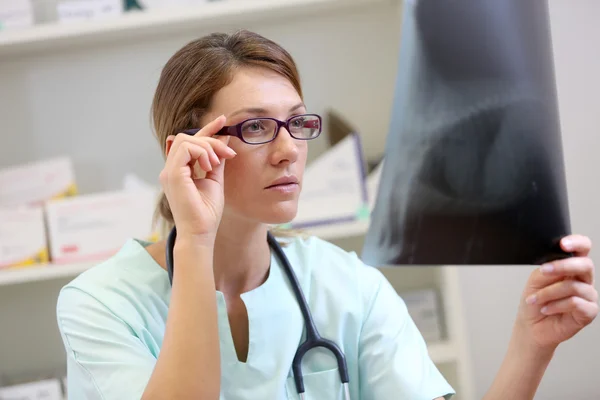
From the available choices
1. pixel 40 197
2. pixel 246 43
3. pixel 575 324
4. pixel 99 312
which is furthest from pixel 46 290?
pixel 575 324

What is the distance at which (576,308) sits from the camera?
950 mm

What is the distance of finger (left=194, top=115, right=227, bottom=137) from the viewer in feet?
3.37

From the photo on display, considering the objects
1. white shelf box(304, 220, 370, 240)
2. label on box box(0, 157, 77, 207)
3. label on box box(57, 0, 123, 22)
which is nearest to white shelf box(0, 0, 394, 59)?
label on box box(57, 0, 123, 22)

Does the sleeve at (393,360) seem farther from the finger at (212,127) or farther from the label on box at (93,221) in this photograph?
the label on box at (93,221)

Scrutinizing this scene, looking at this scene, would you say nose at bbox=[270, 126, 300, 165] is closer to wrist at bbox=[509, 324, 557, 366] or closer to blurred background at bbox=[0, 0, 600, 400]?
wrist at bbox=[509, 324, 557, 366]

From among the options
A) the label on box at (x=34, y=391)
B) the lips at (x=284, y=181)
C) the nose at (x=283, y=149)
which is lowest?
the label on box at (x=34, y=391)

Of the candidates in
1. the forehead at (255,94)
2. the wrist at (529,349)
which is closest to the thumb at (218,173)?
the forehead at (255,94)

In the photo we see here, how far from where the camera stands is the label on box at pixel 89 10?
190 centimetres

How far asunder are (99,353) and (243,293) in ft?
0.90

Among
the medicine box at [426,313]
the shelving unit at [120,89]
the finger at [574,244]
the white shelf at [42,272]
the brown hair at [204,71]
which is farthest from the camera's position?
the shelving unit at [120,89]

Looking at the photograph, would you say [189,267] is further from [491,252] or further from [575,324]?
[575,324]

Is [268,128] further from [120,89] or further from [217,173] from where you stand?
[120,89]

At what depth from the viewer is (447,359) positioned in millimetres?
1890

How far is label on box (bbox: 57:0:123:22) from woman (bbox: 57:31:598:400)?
80 centimetres
